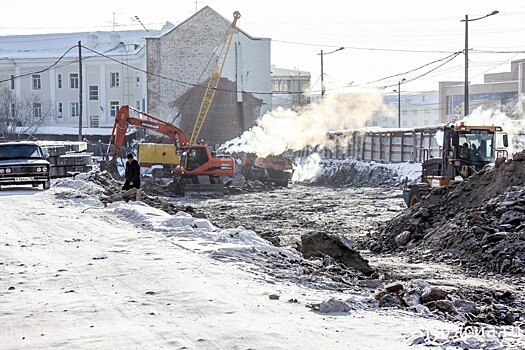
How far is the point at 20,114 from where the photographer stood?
73312 mm

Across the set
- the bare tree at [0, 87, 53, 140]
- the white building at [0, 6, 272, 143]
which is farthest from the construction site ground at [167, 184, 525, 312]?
the bare tree at [0, 87, 53, 140]

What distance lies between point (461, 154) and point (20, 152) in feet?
51.4

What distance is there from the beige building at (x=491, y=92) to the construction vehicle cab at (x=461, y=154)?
6158 centimetres

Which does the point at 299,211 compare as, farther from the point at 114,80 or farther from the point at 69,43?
the point at 69,43

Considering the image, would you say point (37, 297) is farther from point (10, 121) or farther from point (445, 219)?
point (10, 121)

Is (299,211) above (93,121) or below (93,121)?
below

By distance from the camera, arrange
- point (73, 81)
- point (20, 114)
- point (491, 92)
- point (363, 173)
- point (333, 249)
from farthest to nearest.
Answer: point (491, 92) < point (73, 81) < point (20, 114) < point (363, 173) < point (333, 249)

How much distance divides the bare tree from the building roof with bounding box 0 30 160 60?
4.06m

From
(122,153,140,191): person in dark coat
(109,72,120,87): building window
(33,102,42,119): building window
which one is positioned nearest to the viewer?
(122,153,140,191): person in dark coat

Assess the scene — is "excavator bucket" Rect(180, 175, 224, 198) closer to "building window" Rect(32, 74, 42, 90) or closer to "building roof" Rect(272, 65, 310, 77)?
"building window" Rect(32, 74, 42, 90)

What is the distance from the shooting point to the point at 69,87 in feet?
249

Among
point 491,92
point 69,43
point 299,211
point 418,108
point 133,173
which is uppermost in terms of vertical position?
point 69,43

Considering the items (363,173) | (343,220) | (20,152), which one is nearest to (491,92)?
(363,173)

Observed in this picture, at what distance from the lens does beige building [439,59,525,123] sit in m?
92.3
